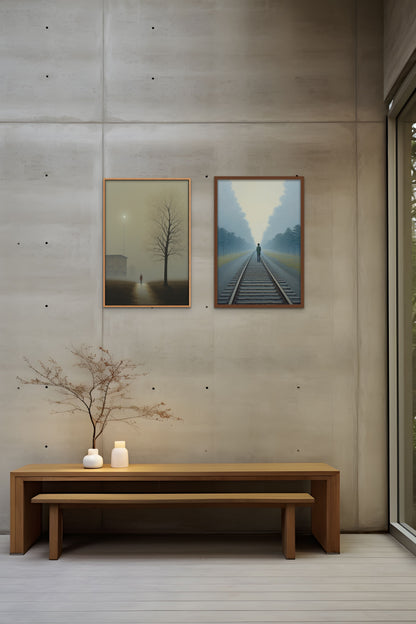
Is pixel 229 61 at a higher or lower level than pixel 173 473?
higher

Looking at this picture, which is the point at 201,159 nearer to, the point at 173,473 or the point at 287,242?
the point at 287,242

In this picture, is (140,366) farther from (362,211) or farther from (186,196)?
(362,211)

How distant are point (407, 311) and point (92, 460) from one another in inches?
99.7

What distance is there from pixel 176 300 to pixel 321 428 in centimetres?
150

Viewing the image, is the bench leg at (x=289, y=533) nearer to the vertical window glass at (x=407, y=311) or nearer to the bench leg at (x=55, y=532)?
the vertical window glass at (x=407, y=311)

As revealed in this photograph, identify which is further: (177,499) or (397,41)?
(397,41)

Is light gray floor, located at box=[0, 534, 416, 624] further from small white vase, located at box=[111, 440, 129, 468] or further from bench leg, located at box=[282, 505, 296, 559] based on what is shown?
small white vase, located at box=[111, 440, 129, 468]

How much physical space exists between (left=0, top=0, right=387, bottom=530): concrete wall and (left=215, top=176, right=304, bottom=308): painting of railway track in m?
0.08

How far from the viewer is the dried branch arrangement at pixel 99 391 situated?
4.24 m

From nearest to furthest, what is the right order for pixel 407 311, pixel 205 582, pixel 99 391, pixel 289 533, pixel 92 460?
pixel 205 582, pixel 289 533, pixel 92 460, pixel 407 311, pixel 99 391

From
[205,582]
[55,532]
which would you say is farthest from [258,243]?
[55,532]

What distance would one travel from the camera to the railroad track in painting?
169 inches

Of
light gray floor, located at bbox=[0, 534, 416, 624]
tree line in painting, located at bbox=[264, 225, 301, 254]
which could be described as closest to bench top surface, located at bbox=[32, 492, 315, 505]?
light gray floor, located at bbox=[0, 534, 416, 624]

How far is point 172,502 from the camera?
3.76 meters
